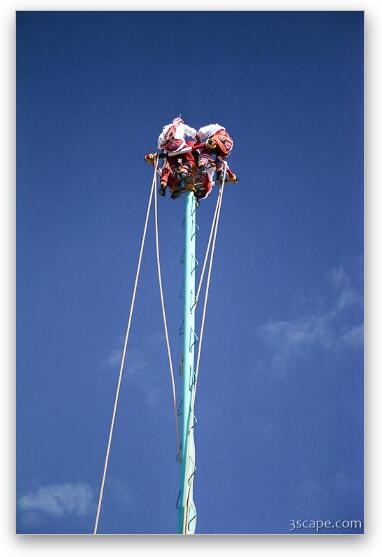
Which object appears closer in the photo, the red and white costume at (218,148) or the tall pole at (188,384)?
the tall pole at (188,384)

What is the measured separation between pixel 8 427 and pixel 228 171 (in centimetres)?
330

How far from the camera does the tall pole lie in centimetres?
959

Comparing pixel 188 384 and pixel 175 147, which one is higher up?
pixel 175 147

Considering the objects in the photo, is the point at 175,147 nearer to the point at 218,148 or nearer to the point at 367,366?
the point at 218,148

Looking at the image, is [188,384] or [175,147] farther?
[175,147]

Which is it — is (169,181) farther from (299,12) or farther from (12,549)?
(12,549)

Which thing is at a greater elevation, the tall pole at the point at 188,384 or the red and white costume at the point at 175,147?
the red and white costume at the point at 175,147

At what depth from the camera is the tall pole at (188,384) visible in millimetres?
9586

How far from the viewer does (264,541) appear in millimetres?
9734

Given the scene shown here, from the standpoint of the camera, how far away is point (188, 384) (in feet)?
32.2

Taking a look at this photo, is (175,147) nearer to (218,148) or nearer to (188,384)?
(218,148)

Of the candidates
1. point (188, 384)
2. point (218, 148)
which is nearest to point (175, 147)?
point (218, 148)

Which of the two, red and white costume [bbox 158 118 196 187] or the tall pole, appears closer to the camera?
the tall pole

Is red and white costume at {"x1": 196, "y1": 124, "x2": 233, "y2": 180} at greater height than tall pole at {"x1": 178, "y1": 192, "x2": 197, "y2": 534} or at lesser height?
greater
